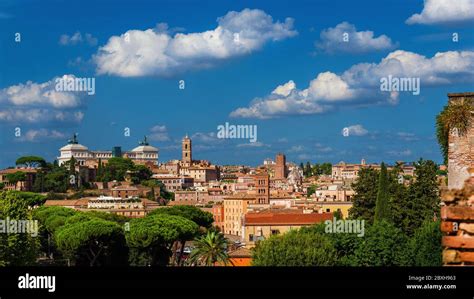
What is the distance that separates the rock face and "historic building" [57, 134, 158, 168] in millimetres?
129063

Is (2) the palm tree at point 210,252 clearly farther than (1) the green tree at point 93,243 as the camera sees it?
No

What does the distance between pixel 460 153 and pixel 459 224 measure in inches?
381

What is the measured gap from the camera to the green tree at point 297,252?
23609 mm

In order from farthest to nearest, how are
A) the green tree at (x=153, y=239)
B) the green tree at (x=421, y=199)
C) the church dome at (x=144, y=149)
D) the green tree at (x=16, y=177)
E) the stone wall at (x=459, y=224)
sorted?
the church dome at (x=144, y=149)
the green tree at (x=16, y=177)
the green tree at (x=153, y=239)
the green tree at (x=421, y=199)
the stone wall at (x=459, y=224)

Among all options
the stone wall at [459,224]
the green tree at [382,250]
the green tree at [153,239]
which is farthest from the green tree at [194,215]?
the stone wall at [459,224]

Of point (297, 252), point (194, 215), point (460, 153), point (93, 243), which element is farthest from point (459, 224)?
point (194, 215)

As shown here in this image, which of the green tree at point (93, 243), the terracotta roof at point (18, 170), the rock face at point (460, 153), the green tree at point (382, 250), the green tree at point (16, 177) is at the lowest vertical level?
the green tree at point (93, 243)

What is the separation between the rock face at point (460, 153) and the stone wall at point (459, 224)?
9114 mm

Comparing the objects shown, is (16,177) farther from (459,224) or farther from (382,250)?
(459,224)

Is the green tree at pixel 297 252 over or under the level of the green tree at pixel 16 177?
under

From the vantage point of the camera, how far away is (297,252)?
23.7 meters

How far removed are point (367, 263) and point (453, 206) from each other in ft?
63.7

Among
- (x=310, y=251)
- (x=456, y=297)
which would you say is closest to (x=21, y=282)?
(x=456, y=297)

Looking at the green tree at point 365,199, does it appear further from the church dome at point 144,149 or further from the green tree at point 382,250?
the church dome at point 144,149
